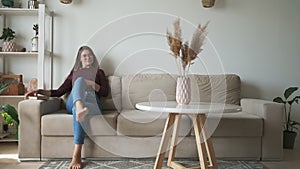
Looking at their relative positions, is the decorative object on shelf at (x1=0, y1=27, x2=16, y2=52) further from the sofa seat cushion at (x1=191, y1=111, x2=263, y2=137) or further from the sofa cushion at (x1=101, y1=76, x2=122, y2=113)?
the sofa seat cushion at (x1=191, y1=111, x2=263, y2=137)

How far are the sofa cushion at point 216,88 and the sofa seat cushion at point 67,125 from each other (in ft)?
3.40

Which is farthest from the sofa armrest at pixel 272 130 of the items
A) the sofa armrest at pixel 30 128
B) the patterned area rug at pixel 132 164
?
the sofa armrest at pixel 30 128

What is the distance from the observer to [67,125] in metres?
2.77

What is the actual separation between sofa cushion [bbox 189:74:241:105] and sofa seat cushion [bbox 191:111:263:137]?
1.88ft

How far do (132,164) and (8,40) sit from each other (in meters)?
1.91

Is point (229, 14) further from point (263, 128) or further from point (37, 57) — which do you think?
point (37, 57)

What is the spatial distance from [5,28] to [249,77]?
2747 millimetres

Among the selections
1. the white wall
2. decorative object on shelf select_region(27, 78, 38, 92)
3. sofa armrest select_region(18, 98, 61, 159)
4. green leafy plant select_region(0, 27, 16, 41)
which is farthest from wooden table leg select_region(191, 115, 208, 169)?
green leafy plant select_region(0, 27, 16, 41)

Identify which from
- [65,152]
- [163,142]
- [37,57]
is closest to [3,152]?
[65,152]

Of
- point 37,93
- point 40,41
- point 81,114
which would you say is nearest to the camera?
point 81,114

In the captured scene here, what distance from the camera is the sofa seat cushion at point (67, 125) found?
2.76 meters

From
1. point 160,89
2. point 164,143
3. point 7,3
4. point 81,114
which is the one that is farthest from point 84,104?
point 7,3

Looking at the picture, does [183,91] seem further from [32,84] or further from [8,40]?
[8,40]

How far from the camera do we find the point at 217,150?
2883 millimetres
